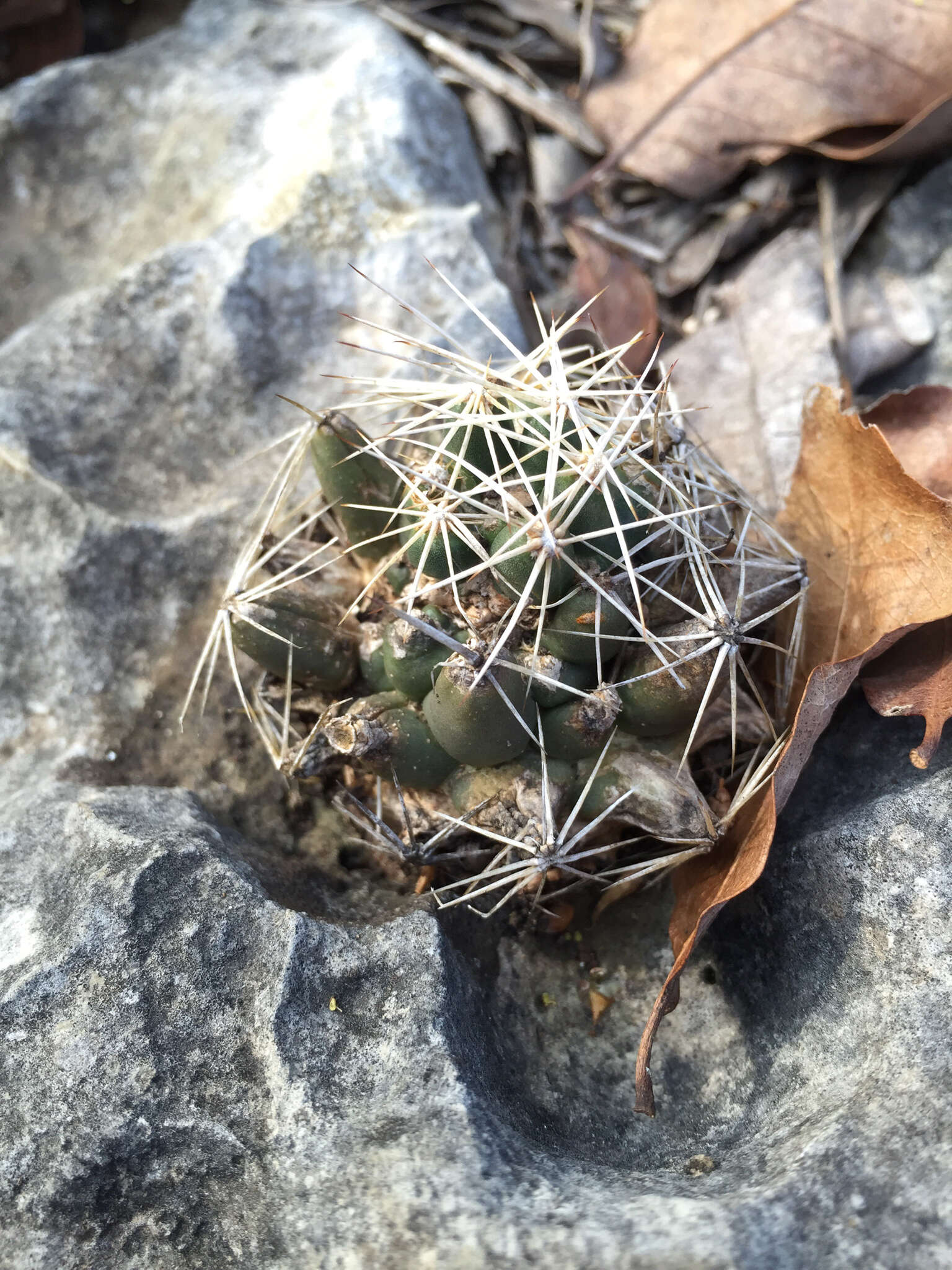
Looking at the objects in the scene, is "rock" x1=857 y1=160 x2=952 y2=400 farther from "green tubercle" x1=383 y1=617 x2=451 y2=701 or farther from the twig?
"green tubercle" x1=383 y1=617 x2=451 y2=701

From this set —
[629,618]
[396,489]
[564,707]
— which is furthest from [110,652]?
[629,618]

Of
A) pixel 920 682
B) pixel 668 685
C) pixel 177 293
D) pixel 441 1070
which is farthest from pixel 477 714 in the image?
pixel 177 293

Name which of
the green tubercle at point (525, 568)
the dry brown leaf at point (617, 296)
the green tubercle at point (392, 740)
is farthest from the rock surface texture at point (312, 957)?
the green tubercle at point (525, 568)

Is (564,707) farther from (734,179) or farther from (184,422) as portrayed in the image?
(734,179)

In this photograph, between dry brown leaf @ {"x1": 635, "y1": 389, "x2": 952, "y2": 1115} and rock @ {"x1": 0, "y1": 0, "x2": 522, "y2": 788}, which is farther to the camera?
rock @ {"x1": 0, "y1": 0, "x2": 522, "y2": 788}

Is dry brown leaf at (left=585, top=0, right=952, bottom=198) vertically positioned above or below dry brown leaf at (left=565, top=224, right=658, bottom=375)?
above

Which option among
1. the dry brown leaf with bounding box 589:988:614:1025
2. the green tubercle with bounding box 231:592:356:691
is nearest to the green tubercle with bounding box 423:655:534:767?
the green tubercle with bounding box 231:592:356:691
